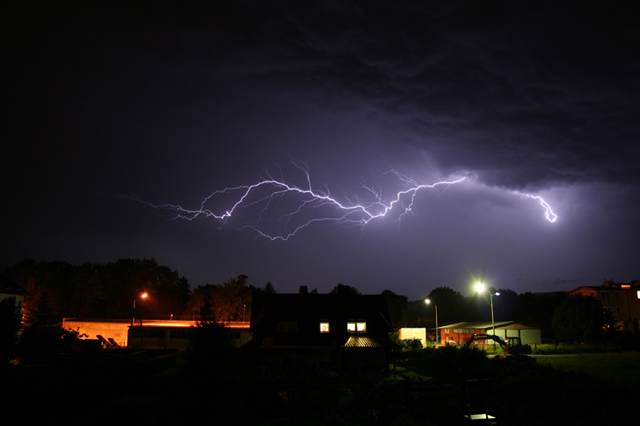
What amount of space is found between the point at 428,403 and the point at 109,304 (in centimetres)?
7208

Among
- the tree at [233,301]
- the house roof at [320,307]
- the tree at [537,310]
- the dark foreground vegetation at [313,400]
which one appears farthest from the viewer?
the tree at [537,310]

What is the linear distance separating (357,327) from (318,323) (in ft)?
10.4

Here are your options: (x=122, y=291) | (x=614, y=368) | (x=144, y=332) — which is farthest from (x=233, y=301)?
(x=614, y=368)

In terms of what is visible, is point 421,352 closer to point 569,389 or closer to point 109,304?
point 569,389

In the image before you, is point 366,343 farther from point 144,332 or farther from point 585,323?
point 144,332

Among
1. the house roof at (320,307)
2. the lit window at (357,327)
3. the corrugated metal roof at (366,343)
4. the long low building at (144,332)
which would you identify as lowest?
the long low building at (144,332)

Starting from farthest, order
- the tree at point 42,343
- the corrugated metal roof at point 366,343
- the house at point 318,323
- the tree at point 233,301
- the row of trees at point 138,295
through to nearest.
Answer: the tree at point 233,301 < the row of trees at point 138,295 < the house at point 318,323 < the corrugated metal roof at point 366,343 < the tree at point 42,343

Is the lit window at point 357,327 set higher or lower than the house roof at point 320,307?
lower

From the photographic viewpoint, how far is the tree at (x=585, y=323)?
129 feet

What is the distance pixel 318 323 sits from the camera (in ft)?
112

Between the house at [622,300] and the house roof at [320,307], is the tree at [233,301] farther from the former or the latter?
the house at [622,300]

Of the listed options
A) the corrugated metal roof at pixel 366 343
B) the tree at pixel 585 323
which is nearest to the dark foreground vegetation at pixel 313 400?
the corrugated metal roof at pixel 366 343

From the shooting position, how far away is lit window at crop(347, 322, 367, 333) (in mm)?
33781

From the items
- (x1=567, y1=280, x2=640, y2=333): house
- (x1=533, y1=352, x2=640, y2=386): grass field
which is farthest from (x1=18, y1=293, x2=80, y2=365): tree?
(x1=567, y1=280, x2=640, y2=333): house
